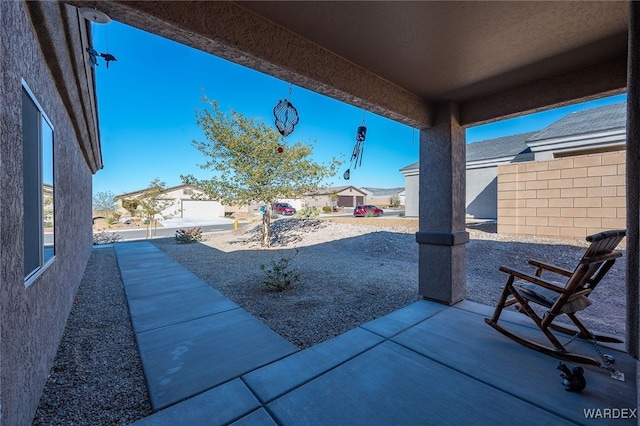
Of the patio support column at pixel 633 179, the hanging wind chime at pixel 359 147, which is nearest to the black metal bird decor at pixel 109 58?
the hanging wind chime at pixel 359 147

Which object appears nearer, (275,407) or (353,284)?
(275,407)

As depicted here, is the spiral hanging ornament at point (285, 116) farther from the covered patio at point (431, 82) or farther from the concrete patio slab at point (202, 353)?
the concrete patio slab at point (202, 353)

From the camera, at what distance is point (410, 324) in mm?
3125

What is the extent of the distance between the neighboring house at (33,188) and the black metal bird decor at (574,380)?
346 centimetres

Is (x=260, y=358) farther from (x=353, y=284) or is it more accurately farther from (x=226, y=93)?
(x=226, y=93)

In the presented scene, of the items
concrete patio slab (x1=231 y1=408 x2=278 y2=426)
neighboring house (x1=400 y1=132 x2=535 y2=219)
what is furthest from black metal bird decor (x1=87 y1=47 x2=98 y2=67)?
neighboring house (x1=400 y1=132 x2=535 y2=219)

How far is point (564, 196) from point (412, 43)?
8272mm

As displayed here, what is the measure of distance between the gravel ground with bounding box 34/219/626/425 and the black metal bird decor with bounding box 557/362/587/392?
172 centimetres

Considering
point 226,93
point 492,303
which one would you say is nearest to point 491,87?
point 492,303

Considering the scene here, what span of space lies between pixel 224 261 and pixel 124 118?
13348mm

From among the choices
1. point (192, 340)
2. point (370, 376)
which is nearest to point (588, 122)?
point (370, 376)

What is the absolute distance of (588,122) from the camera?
10.2 meters

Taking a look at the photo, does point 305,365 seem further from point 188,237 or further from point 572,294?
point 188,237

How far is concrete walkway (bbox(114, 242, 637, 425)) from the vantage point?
1.80 m
